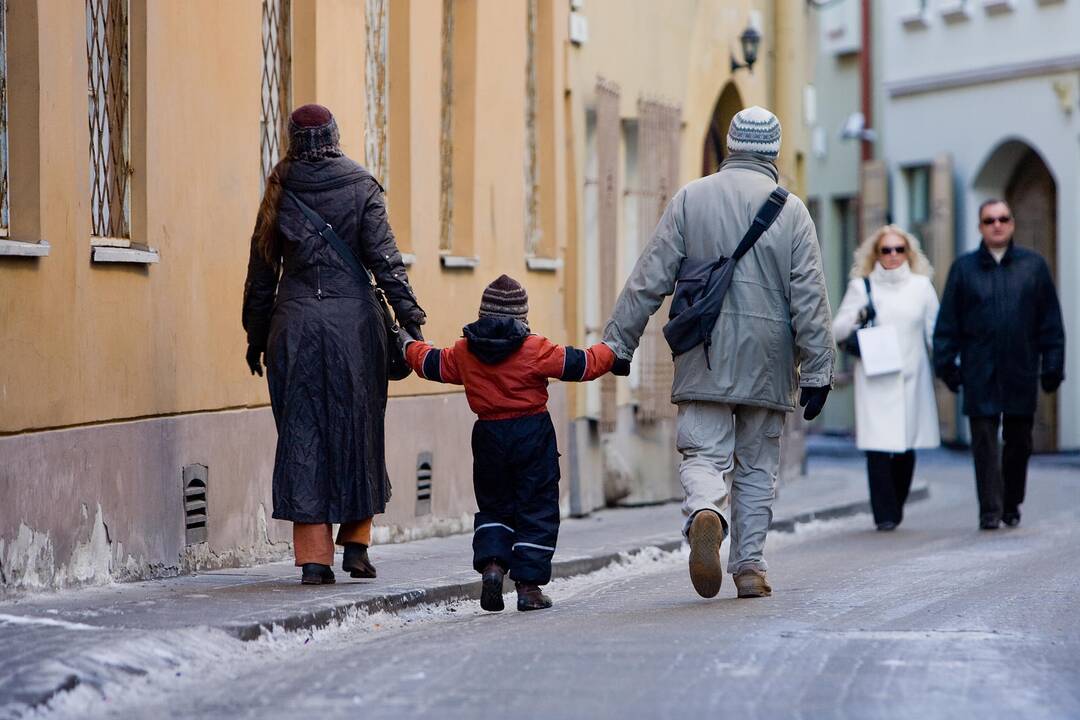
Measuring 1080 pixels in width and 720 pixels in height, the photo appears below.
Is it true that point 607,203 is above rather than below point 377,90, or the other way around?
below

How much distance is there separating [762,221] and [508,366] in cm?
140

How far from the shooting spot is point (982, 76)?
1145 inches

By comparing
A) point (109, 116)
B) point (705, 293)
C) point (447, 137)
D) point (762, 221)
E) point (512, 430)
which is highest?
point (447, 137)

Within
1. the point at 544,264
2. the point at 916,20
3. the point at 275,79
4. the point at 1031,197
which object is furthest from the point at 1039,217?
the point at 275,79

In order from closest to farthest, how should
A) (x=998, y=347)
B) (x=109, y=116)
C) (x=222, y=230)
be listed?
(x=109, y=116) → (x=222, y=230) → (x=998, y=347)

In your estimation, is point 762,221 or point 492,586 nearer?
point 492,586

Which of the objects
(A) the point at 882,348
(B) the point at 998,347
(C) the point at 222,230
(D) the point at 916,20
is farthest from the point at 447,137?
(D) the point at 916,20

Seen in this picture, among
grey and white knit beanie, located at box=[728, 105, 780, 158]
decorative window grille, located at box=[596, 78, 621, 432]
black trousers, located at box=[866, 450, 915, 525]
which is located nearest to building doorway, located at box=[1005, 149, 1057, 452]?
decorative window grille, located at box=[596, 78, 621, 432]

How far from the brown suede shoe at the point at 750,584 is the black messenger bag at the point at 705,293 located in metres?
0.90

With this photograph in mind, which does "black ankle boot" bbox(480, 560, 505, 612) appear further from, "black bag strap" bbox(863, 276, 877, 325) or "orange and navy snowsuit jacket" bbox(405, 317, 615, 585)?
"black bag strap" bbox(863, 276, 877, 325)

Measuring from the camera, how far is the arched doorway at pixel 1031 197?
27.1 meters

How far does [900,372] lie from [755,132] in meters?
4.87

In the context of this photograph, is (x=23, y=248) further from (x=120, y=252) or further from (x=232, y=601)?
(x=232, y=601)

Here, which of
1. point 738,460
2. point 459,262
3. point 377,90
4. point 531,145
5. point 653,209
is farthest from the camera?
point 653,209
